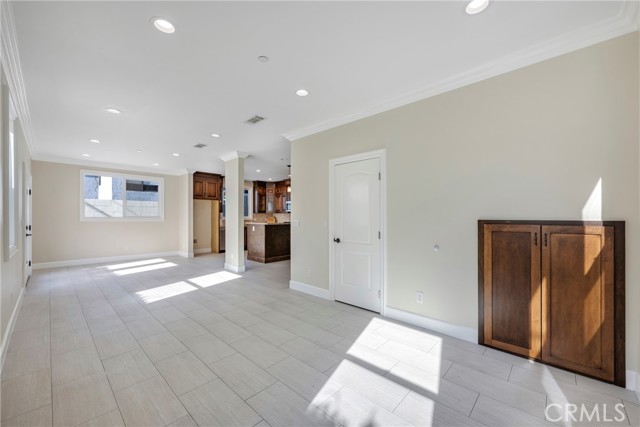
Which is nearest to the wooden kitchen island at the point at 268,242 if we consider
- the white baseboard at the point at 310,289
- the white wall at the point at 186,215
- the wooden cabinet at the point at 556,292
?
the white wall at the point at 186,215

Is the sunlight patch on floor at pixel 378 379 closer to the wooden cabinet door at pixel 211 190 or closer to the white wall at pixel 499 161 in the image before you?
the white wall at pixel 499 161

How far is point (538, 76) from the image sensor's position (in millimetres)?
2395

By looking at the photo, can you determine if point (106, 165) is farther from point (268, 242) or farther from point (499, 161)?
point (499, 161)

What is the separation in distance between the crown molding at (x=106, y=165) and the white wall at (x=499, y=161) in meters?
6.55

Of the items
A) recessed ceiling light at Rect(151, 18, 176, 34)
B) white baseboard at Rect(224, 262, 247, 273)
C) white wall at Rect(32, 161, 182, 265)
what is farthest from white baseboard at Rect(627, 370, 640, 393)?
white wall at Rect(32, 161, 182, 265)

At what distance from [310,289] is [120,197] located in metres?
6.40

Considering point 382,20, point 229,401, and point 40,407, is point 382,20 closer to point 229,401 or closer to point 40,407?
point 229,401

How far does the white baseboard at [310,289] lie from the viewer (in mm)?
4188

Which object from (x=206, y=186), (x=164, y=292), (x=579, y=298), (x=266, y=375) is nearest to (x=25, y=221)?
(x=164, y=292)

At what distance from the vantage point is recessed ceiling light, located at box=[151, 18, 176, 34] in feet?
6.49

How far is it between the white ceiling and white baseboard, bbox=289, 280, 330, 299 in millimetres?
2592

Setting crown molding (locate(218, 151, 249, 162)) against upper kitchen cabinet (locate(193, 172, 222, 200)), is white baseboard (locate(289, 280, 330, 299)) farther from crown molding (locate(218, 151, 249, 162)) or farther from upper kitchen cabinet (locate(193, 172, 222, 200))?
upper kitchen cabinet (locate(193, 172, 222, 200))

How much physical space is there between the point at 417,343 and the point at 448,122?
92.3 inches

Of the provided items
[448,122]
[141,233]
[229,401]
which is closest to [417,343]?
[229,401]
